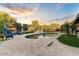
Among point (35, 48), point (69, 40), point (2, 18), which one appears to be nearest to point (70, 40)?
point (69, 40)

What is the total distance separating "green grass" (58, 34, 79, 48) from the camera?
96.7 inches

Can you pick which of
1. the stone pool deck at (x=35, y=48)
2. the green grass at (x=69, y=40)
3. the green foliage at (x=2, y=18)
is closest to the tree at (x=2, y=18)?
the green foliage at (x=2, y=18)

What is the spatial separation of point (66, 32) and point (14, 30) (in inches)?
25.9

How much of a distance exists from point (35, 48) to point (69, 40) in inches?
17.0

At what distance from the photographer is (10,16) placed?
248 cm

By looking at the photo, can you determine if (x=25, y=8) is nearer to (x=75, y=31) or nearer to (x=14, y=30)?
(x=14, y=30)

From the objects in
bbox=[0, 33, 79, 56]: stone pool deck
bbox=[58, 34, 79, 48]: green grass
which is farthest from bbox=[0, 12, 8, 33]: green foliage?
bbox=[58, 34, 79, 48]: green grass

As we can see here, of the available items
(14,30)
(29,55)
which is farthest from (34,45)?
(14,30)

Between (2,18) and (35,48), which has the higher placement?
(2,18)

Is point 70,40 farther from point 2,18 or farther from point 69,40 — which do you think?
point 2,18

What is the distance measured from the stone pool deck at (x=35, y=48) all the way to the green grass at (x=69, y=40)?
4 cm

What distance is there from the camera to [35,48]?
2453 mm

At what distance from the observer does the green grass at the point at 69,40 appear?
8.06ft

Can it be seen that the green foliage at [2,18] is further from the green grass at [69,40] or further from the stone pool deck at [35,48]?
the green grass at [69,40]
